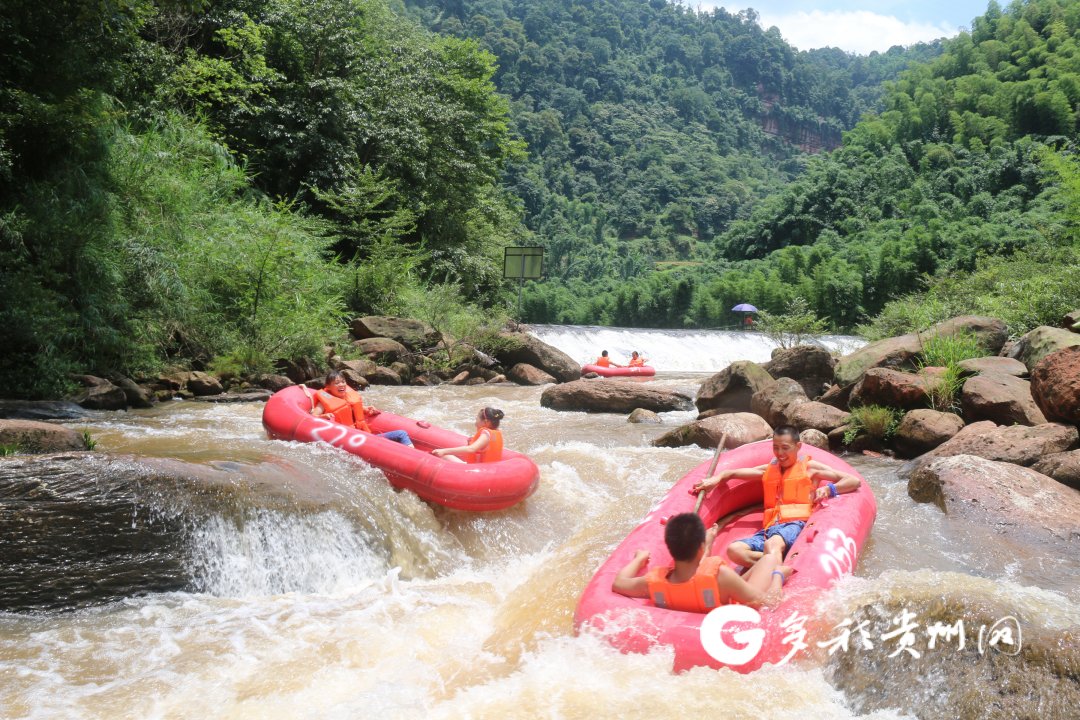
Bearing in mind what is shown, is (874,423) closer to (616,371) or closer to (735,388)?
(735,388)

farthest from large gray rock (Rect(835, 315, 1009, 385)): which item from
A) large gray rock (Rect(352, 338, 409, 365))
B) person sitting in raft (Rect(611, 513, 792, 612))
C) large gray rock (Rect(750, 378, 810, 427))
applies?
large gray rock (Rect(352, 338, 409, 365))

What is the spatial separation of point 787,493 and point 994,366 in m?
4.82

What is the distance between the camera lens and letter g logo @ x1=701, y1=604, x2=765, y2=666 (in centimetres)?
347

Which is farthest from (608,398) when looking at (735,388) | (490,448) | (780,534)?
(780,534)

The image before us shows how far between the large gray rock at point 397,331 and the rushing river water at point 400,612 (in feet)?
28.0

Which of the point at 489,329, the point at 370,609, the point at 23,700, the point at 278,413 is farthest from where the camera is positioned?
the point at 489,329

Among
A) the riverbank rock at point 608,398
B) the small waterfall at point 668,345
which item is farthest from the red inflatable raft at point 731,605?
the small waterfall at point 668,345

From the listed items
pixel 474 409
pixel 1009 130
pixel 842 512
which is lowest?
pixel 474 409

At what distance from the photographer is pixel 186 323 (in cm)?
1150

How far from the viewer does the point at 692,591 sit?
3.81m

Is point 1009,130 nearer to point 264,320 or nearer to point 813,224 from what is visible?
point 813,224

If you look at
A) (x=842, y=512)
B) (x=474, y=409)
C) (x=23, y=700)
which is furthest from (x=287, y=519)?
(x=474, y=409)

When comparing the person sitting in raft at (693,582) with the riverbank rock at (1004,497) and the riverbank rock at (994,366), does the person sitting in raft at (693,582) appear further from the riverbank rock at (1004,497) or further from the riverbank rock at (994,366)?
the riverbank rock at (994,366)

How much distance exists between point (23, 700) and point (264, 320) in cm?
958
